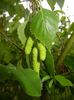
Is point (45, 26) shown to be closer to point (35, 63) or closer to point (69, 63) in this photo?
point (35, 63)

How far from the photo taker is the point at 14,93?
0.79m

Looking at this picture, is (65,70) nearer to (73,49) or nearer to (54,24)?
(73,49)

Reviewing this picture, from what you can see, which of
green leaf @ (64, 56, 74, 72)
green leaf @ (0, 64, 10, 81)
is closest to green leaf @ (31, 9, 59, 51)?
green leaf @ (0, 64, 10, 81)

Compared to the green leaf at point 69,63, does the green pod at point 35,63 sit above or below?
above

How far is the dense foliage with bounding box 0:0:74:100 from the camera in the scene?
18.4 inches

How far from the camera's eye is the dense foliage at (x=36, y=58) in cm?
47

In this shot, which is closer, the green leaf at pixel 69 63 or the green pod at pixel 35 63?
the green pod at pixel 35 63

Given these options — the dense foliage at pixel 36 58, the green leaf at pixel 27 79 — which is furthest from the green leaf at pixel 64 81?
the green leaf at pixel 27 79

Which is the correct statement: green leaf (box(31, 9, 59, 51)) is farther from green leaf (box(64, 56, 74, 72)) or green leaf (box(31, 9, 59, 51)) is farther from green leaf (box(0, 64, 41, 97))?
green leaf (box(64, 56, 74, 72))

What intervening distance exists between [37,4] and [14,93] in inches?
14.9

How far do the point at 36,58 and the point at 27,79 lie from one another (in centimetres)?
5

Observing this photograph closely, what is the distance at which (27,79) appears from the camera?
0.51m

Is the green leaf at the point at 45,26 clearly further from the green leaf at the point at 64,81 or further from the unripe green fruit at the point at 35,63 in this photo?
the green leaf at the point at 64,81

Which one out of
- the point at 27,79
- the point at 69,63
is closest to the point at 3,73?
the point at 27,79
